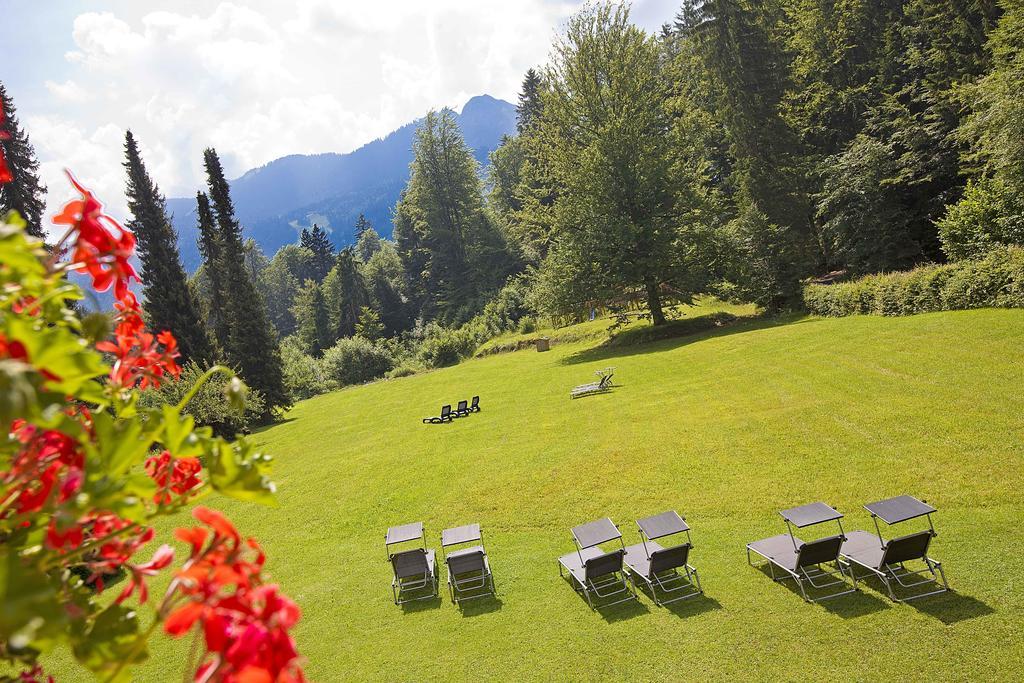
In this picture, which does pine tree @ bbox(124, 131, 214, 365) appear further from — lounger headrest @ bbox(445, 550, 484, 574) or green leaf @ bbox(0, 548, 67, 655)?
green leaf @ bbox(0, 548, 67, 655)

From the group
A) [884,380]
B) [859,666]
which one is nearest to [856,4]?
[884,380]

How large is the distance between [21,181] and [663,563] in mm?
29722

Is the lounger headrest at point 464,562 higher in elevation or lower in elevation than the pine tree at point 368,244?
lower

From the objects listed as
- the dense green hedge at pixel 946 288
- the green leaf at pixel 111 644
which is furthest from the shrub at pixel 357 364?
the green leaf at pixel 111 644

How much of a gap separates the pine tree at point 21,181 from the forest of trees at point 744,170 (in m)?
0.15

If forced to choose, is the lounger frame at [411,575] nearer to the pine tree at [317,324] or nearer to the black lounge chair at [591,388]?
the black lounge chair at [591,388]

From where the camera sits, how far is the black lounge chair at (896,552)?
6.59 m

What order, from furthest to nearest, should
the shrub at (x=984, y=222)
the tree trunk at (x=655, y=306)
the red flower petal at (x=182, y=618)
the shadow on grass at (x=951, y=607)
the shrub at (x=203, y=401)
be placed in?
the tree trunk at (x=655, y=306)
the shrub at (x=203, y=401)
the shrub at (x=984, y=222)
the shadow on grass at (x=951, y=607)
the red flower petal at (x=182, y=618)

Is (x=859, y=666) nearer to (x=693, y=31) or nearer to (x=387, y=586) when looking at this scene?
(x=387, y=586)

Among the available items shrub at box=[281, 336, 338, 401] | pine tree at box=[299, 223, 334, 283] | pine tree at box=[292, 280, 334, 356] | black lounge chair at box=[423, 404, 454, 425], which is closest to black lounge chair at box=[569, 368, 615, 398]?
black lounge chair at box=[423, 404, 454, 425]

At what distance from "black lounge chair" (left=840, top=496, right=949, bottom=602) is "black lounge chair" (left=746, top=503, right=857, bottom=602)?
0.77ft

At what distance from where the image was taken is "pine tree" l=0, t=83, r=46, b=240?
75.4ft

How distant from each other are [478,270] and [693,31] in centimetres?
2512

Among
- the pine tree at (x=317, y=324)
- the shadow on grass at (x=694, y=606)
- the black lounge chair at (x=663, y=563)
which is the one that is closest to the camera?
the shadow on grass at (x=694, y=606)
